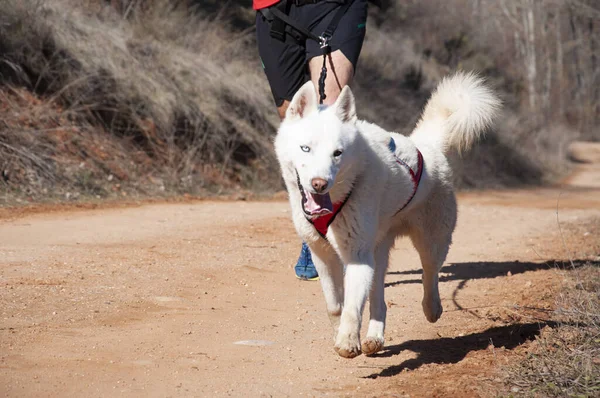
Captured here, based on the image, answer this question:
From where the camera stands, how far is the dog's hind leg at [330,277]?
4047mm

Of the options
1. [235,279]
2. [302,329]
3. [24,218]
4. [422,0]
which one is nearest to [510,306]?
[302,329]

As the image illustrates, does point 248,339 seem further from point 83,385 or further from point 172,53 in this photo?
point 172,53

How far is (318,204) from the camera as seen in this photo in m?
3.72

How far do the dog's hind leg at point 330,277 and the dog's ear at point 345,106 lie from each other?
0.69m

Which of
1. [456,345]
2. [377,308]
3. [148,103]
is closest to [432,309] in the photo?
[456,345]

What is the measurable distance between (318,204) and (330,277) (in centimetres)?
54

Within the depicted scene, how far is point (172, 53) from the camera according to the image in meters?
12.8

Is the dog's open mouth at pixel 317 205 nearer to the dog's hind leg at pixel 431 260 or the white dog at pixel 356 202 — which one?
the white dog at pixel 356 202

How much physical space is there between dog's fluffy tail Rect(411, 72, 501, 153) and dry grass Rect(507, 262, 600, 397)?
1.22 meters

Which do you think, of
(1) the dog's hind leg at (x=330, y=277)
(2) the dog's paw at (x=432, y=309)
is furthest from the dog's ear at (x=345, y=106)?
(2) the dog's paw at (x=432, y=309)

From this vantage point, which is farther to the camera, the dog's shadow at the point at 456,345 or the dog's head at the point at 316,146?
the dog's shadow at the point at 456,345

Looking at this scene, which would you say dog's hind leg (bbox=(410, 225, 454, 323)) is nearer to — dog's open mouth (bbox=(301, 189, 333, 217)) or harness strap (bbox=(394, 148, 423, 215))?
harness strap (bbox=(394, 148, 423, 215))

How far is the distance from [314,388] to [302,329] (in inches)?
39.3

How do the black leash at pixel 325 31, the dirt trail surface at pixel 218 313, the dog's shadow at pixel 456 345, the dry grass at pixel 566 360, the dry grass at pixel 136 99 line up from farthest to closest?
the dry grass at pixel 136 99
the black leash at pixel 325 31
the dog's shadow at pixel 456 345
the dirt trail surface at pixel 218 313
the dry grass at pixel 566 360
